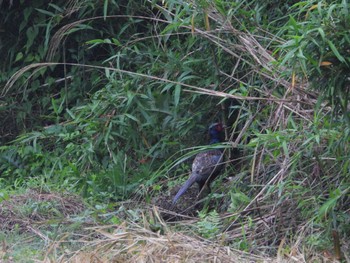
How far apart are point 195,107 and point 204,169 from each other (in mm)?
819

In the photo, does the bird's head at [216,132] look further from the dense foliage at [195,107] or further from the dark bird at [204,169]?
the dense foliage at [195,107]

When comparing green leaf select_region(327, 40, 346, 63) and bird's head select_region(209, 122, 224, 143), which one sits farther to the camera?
bird's head select_region(209, 122, 224, 143)

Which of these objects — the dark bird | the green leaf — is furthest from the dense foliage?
the dark bird

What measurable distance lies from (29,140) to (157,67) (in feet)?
5.18

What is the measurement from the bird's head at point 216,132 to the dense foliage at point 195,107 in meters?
0.14

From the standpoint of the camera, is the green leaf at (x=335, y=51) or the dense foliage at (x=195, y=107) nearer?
the green leaf at (x=335, y=51)

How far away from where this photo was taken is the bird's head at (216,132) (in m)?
7.59

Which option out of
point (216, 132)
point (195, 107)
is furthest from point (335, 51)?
point (195, 107)

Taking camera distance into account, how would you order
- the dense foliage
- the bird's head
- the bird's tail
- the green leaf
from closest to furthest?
1. the green leaf
2. the dense foliage
3. the bird's tail
4. the bird's head

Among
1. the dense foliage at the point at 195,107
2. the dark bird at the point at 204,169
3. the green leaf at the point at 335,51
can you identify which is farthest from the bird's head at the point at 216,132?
the green leaf at the point at 335,51

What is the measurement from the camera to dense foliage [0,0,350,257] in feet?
18.3

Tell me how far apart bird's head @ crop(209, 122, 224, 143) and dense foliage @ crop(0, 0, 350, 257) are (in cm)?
14

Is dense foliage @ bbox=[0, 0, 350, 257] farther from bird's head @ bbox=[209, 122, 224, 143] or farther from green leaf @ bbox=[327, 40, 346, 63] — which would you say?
bird's head @ bbox=[209, 122, 224, 143]

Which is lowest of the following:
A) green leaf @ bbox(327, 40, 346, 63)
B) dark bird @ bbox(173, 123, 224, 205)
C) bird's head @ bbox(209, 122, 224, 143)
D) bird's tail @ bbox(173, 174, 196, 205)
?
bird's tail @ bbox(173, 174, 196, 205)
